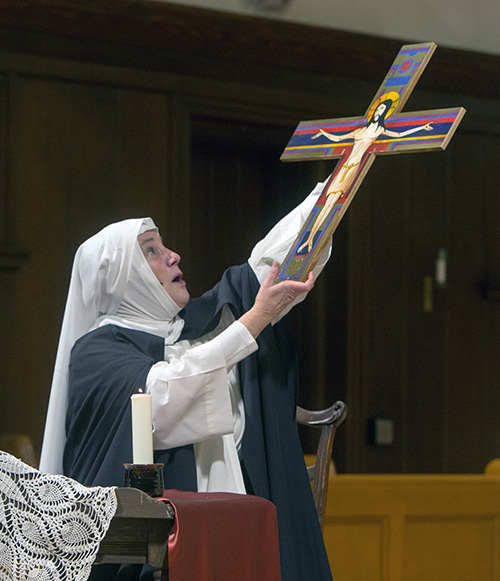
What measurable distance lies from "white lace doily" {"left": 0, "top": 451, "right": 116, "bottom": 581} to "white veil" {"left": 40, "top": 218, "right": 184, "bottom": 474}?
46.4 inches

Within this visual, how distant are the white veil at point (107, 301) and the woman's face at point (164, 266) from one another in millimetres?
25

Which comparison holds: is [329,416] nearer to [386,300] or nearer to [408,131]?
[408,131]

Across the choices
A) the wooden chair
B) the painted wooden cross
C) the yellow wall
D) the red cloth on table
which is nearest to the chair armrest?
the wooden chair

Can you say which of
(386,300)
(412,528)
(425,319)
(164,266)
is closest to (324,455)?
(412,528)

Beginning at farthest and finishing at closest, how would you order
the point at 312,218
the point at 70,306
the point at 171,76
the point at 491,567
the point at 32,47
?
the point at 171,76 → the point at 32,47 → the point at 491,567 → the point at 70,306 → the point at 312,218

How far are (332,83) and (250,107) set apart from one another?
1.83 feet

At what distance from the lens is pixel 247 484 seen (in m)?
2.84

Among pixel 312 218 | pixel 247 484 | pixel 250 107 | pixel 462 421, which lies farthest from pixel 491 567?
pixel 250 107

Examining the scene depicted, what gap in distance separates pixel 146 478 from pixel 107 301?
124 cm

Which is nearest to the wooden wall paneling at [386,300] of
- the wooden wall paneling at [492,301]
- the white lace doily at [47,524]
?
the wooden wall paneling at [492,301]

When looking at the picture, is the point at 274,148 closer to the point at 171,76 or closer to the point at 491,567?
the point at 171,76

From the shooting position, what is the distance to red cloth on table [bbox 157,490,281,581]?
176cm

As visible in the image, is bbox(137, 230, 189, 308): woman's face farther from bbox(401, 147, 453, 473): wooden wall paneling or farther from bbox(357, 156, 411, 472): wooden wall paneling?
bbox(401, 147, 453, 473): wooden wall paneling

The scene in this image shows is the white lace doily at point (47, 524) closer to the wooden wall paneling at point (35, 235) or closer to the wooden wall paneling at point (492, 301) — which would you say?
the wooden wall paneling at point (35, 235)
